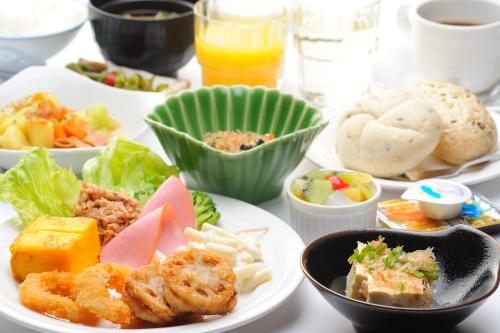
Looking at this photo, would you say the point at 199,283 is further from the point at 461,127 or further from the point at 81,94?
the point at 81,94

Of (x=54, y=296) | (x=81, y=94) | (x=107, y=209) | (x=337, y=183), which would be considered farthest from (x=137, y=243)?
(x=81, y=94)

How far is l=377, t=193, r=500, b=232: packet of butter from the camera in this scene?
7.04 ft

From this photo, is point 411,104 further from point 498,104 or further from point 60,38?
point 60,38

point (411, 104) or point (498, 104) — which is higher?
point (411, 104)

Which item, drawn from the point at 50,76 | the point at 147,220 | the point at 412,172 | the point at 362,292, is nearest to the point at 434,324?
the point at 362,292

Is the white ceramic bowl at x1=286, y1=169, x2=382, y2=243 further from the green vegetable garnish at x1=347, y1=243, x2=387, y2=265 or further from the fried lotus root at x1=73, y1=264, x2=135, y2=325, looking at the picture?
the fried lotus root at x1=73, y1=264, x2=135, y2=325

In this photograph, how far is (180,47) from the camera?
9.89 feet

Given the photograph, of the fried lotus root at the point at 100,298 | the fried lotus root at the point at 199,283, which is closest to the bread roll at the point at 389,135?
the fried lotus root at the point at 199,283

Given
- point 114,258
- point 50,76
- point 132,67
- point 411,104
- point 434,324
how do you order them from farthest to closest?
1. point 132,67
2. point 50,76
3. point 411,104
4. point 114,258
5. point 434,324

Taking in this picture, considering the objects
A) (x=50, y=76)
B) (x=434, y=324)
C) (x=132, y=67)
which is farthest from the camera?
(x=132, y=67)

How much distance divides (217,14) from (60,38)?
1.62 feet

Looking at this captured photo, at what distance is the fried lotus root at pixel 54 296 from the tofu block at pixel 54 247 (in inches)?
1.6

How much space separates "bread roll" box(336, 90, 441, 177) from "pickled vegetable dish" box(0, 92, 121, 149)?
0.65 meters

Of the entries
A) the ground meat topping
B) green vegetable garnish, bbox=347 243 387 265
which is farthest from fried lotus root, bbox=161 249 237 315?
the ground meat topping
